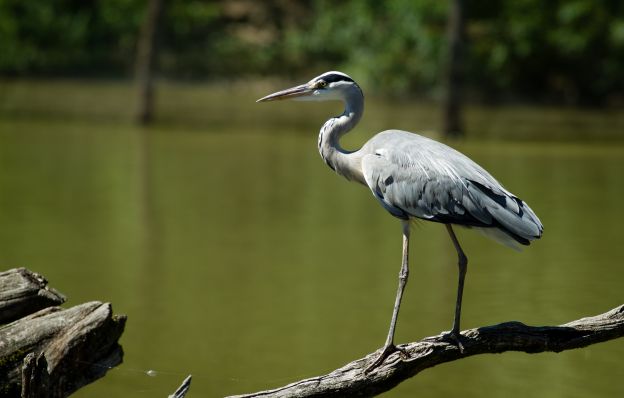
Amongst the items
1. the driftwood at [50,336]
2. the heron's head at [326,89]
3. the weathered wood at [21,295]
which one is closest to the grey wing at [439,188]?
the heron's head at [326,89]

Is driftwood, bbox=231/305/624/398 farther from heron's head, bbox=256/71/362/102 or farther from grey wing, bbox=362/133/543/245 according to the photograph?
heron's head, bbox=256/71/362/102

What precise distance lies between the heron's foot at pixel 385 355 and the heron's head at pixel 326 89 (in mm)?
1297

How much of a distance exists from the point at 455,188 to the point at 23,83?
19.0m

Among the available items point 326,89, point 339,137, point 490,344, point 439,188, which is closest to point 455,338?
point 490,344

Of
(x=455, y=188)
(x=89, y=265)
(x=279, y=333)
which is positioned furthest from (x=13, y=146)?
(x=455, y=188)

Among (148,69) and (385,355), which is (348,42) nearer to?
(148,69)

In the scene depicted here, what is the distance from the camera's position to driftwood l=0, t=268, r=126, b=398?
4.26 meters

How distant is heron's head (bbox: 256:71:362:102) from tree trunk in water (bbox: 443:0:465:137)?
1127cm

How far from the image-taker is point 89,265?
26.7 feet

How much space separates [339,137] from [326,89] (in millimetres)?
231

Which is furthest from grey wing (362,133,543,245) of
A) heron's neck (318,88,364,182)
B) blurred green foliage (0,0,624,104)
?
blurred green foliage (0,0,624,104)

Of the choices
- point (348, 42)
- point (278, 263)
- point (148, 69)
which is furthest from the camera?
point (348, 42)

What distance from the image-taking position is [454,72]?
1648cm

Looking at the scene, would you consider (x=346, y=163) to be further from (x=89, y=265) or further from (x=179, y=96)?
(x=179, y=96)
